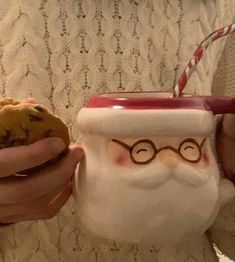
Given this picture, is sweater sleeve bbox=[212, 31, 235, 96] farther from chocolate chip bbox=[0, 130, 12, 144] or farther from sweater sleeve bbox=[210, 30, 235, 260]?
chocolate chip bbox=[0, 130, 12, 144]

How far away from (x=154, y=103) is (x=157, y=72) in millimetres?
231

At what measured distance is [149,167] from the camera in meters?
0.40

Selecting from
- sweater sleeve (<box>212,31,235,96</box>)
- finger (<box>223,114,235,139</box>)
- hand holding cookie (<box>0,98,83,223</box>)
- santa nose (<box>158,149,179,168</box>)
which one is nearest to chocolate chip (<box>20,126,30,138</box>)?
hand holding cookie (<box>0,98,83,223</box>)

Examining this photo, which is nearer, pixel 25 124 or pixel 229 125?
pixel 25 124

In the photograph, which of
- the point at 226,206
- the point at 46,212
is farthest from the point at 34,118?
the point at 226,206

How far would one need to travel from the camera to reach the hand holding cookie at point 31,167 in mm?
400

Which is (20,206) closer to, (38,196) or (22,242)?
(38,196)

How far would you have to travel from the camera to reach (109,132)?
15.7 inches

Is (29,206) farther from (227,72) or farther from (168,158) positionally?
(227,72)

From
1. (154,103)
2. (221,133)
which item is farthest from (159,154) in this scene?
(221,133)

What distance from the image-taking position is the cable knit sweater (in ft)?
1.89

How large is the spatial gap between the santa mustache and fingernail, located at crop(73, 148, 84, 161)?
45 mm

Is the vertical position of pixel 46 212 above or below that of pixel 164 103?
below

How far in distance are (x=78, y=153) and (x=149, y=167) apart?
0.07m
